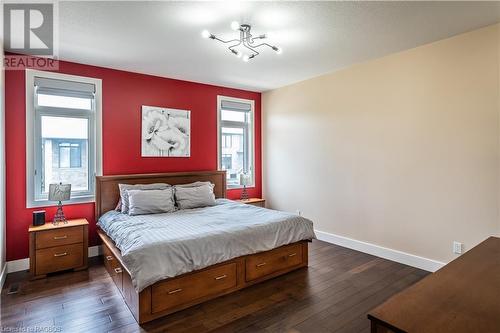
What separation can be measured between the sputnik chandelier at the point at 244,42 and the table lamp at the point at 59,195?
242 cm

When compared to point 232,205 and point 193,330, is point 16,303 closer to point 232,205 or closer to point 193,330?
point 193,330

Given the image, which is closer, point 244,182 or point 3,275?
point 3,275

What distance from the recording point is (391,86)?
3.60 meters

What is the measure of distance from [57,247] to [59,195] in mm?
600

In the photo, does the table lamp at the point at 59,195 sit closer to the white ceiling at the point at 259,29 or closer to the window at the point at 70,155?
the window at the point at 70,155

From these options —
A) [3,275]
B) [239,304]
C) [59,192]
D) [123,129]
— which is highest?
[123,129]

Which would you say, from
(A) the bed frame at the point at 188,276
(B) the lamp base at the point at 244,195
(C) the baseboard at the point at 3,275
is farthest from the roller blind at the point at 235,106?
(C) the baseboard at the point at 3,275

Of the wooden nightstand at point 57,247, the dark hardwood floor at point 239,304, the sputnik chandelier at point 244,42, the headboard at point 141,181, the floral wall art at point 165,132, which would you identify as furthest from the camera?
the floral wall art at point 165,132

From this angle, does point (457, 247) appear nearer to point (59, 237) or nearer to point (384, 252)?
point (384, 252)

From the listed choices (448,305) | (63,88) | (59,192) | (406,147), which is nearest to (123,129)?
(63,88)

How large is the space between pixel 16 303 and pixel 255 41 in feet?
11.4

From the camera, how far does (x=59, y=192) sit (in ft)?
11.1

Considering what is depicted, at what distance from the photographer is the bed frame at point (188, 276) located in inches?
93.1

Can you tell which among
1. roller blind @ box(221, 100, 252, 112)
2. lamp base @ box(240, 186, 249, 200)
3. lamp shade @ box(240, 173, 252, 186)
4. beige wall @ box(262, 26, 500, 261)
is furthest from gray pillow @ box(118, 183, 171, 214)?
beige wall @ box(262, 26, 500, 261)
